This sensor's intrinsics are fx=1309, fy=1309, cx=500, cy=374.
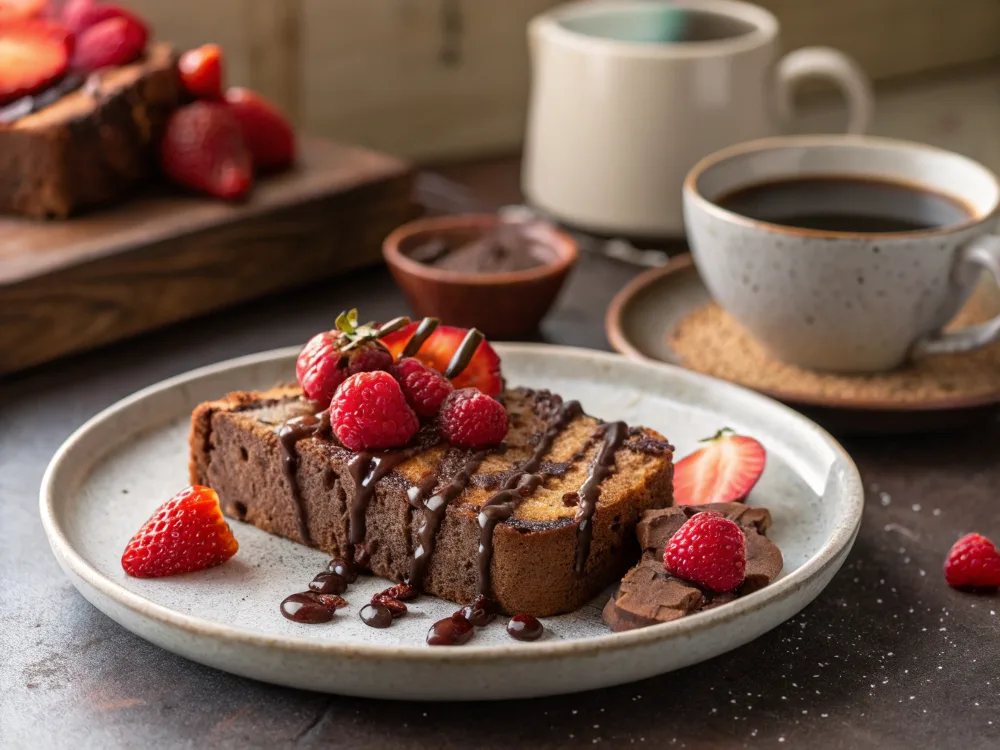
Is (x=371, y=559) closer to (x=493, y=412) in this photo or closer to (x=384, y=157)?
(x=493, y=412)

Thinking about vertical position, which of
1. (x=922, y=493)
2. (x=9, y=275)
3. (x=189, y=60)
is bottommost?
Result: (x=922, y=493)

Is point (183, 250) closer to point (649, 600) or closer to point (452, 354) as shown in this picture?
point (452, 354)

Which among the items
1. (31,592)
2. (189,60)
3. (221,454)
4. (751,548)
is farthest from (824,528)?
(189,60)

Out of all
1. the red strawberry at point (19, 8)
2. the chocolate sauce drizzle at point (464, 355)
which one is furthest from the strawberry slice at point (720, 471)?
the red strawberry at point (19, 8)

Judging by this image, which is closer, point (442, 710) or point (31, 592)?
point (442, 710)

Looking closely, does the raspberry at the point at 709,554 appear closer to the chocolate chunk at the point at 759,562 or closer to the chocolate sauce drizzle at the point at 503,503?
the chocolate chunk at the point at 759,562

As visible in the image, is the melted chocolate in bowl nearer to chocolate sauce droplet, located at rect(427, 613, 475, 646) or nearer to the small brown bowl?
the small brown bowl
